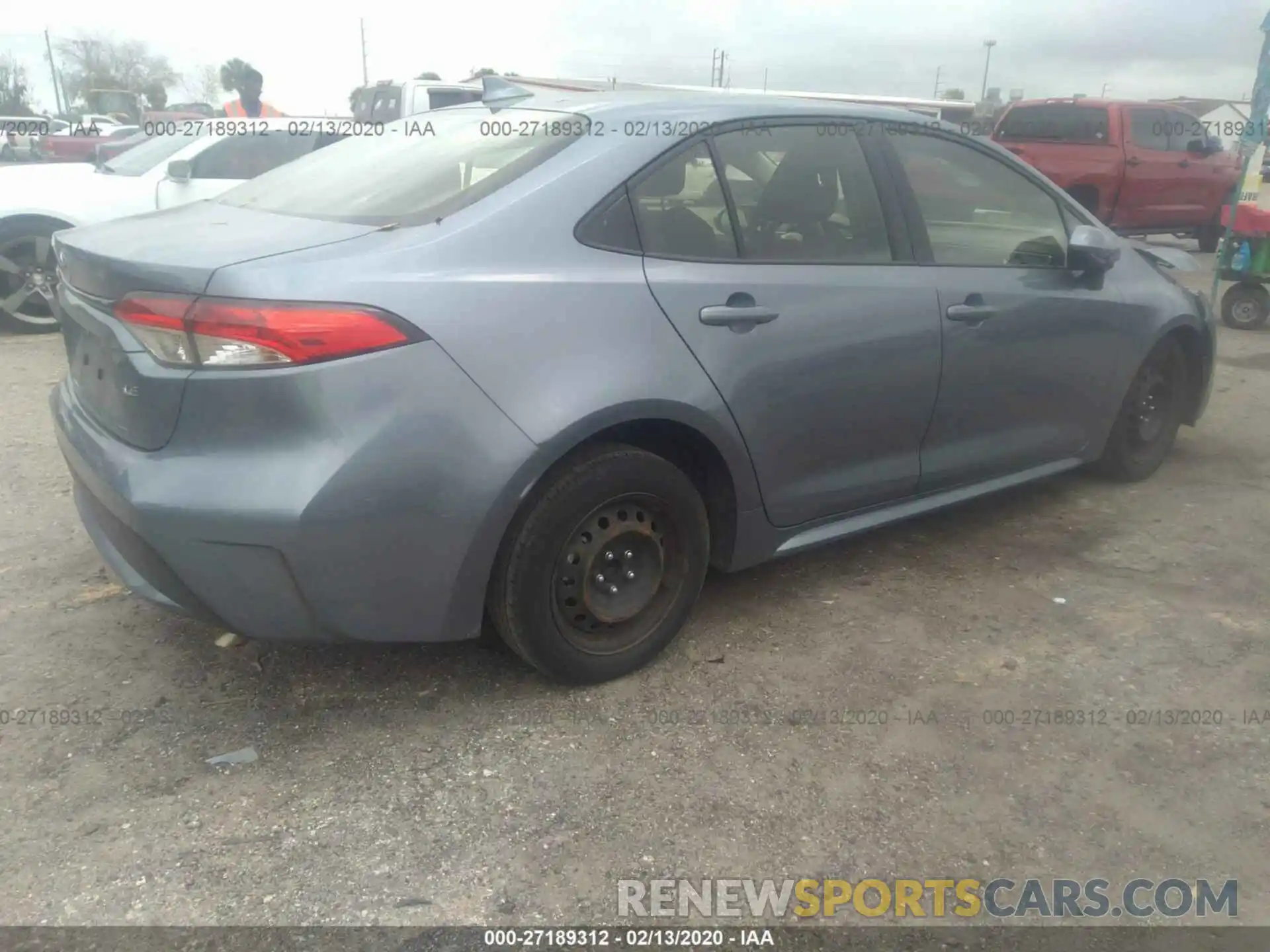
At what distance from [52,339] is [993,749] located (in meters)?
6.99

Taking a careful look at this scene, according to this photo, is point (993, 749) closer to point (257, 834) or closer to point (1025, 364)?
point (1025, 364)

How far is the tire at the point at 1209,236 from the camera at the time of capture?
13.2 metres

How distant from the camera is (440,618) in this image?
8.09 ft

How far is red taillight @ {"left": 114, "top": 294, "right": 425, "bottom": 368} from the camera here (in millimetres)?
2162

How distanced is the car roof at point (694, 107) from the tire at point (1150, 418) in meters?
1.56

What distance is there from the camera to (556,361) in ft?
7.96

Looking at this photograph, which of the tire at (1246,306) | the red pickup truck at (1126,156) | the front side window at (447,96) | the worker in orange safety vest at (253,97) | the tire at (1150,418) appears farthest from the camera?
the red pickup truck at (1126,156)

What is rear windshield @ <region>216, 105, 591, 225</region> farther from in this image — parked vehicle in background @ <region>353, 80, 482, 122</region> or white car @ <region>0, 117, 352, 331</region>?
parked vehicle in background @ <region>353, 80, 482, 122</region>

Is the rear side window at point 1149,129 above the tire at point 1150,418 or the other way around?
above

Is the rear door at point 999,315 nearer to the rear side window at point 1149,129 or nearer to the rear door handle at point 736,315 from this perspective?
the rear door handle at point 736,315

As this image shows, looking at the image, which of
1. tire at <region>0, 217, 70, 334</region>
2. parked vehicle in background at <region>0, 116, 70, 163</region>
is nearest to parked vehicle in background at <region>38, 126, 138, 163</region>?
parked vehicle in background at <region>0, 116, 70, 163</region>

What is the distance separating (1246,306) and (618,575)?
7.82 metres

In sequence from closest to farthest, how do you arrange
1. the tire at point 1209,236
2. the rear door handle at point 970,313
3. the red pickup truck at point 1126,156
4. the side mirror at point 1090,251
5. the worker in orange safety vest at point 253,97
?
1. the rear door handle at point 970,313
2. the side mirror at point 1090,251
3. the worker in orange safety vest at point 253,97
4. the red pickup truck at point 1126,156
5. the tire at point 1209,236

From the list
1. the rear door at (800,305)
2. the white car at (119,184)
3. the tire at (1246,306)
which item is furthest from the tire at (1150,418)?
the white car at (119,184)
